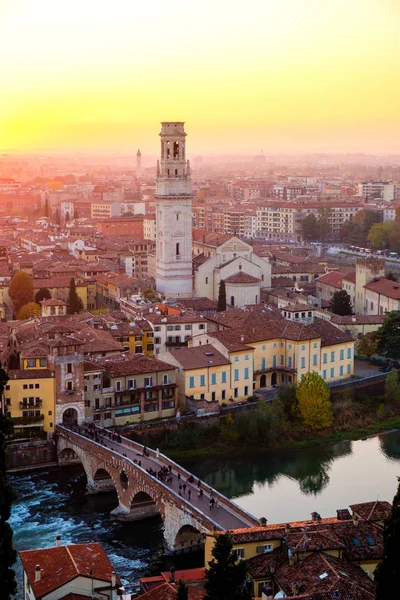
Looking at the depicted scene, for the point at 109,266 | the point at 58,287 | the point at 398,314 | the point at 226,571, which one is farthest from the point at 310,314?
the point at 226,571

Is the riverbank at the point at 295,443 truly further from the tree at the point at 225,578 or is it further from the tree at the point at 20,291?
the tree at the point at 20,291

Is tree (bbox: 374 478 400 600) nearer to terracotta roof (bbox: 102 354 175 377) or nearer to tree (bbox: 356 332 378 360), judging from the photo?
terracotta roof (bbox: 102 354 175 377)

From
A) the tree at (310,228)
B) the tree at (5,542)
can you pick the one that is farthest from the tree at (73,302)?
the tree at (310,228)

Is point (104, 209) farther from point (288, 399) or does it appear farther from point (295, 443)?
point (295, 443)

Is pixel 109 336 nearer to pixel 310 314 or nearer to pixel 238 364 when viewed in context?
pixel 238 364

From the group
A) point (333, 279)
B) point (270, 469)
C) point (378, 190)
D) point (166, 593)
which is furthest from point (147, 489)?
point (378, 190)

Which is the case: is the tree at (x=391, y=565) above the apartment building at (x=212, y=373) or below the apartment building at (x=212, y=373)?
above
